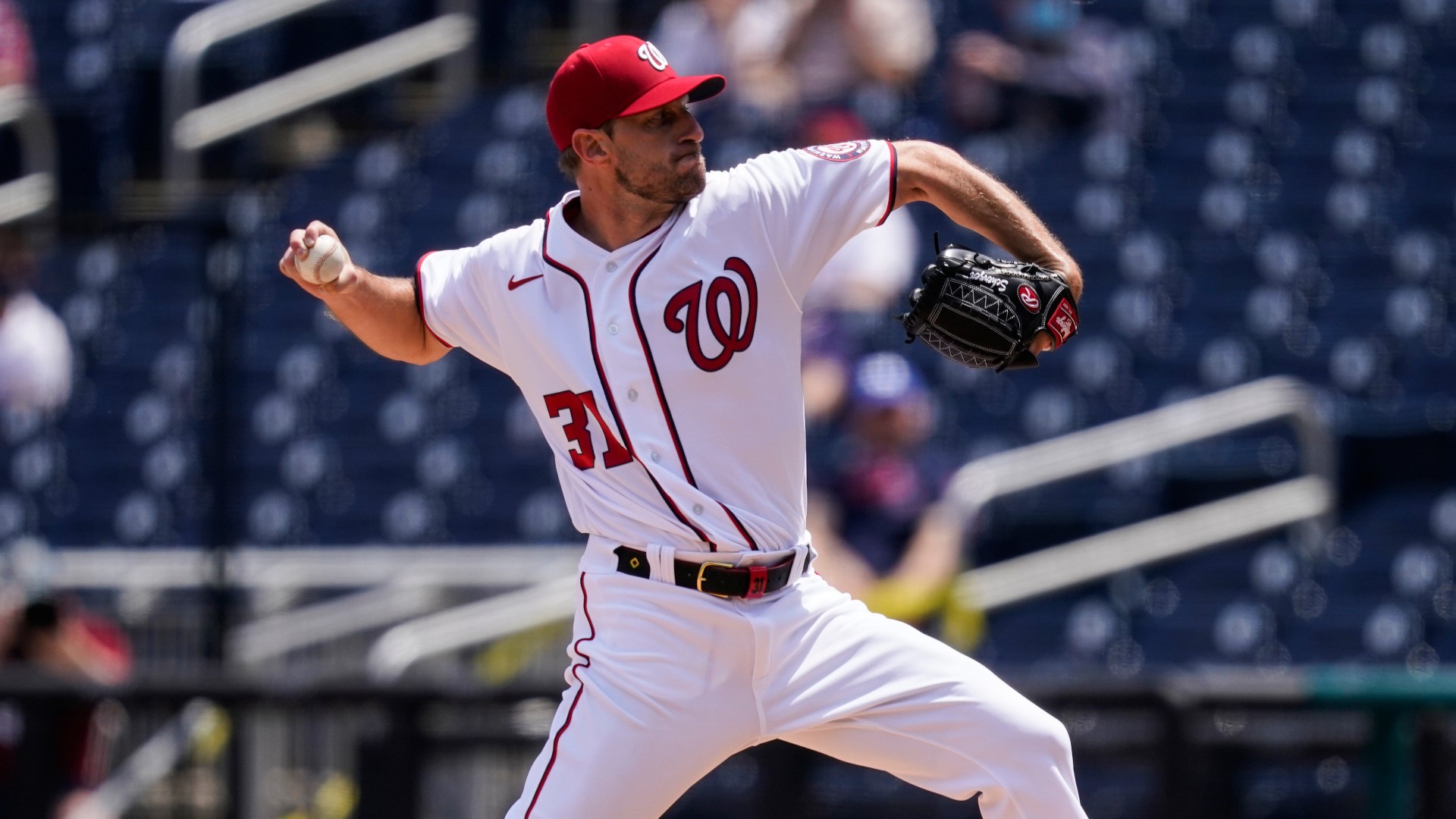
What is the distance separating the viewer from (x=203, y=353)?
5918 mm

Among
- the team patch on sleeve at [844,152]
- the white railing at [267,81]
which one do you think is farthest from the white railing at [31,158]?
the team patch on sleeve at [844,152]

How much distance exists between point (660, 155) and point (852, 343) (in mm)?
4048

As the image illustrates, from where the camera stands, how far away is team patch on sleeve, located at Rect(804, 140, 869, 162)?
345cm

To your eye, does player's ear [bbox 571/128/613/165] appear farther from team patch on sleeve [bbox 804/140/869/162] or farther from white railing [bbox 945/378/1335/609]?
white railing [bbox 945/378/1335/609]

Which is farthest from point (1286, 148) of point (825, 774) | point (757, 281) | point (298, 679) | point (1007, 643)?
point (757, 281)

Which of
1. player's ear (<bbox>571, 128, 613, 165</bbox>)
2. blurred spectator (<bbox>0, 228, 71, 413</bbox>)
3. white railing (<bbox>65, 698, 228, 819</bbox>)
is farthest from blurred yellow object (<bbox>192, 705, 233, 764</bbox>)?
player's ear (<bbox>571, 128, 613, 165</bbox>)

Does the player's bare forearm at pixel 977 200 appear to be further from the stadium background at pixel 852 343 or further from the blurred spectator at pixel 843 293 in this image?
the blurred spectator at pixel 843 293

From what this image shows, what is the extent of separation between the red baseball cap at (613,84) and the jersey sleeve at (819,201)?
0.73 ft

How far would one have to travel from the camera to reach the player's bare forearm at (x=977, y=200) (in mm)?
3348

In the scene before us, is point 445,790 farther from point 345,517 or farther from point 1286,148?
point 1286,148

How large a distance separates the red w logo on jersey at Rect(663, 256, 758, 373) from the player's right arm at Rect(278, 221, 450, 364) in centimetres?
52

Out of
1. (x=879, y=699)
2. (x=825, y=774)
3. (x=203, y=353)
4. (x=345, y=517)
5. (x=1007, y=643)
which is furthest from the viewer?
(x=345, y=517)

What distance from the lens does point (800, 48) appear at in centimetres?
806

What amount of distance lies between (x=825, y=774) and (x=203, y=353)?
7.76ft
